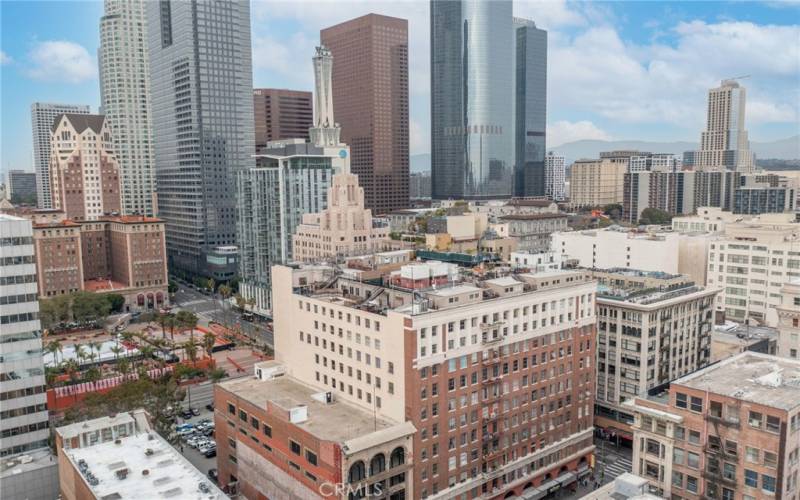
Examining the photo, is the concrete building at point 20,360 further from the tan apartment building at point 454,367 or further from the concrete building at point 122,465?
the tan apartment building at point 454,367

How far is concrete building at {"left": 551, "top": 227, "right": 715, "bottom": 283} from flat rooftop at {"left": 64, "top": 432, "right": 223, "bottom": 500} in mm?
111609

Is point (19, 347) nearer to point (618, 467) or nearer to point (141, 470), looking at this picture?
point (141, 470)

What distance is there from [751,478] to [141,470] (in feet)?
196

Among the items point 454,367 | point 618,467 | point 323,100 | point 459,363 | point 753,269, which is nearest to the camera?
point 454,367

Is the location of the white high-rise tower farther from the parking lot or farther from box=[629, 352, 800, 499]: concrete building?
box=[629, 352, 800, 499]: concrete building

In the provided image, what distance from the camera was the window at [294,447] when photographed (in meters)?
→ 72.8

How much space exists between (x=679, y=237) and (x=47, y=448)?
151 metres

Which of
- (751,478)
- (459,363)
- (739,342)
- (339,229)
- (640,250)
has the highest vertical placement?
(339,229)

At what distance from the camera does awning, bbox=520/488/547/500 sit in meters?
86.1

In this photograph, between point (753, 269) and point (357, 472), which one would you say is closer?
point (357, 472)

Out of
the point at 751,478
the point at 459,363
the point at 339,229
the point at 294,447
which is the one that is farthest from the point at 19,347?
the point at 339,229

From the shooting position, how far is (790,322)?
308 feet

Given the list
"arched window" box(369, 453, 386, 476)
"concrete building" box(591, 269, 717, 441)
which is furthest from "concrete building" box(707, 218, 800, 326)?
"arched window" box(369, 453, 386, 476)

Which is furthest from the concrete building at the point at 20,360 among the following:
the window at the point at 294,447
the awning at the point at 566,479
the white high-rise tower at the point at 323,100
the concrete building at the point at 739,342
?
the white high-rise tower at the point at 323,100
